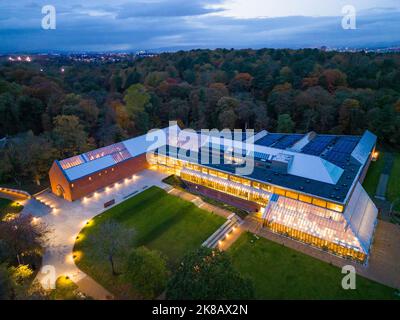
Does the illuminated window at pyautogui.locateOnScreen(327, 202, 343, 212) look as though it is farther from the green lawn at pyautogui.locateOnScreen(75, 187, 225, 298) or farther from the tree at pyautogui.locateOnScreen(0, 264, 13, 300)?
the tree at pyautogui.locateOnScreen(0, 264, 13, 300)

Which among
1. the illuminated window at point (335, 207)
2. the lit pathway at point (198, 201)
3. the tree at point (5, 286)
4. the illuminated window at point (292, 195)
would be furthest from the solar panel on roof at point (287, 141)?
the tree at point (5, 286)

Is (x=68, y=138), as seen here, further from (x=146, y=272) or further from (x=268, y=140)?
(x=268, y=140)

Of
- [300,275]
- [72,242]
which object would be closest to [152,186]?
[72,242]

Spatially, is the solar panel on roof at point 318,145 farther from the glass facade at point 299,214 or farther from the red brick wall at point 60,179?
the red brick wall at point 60,179

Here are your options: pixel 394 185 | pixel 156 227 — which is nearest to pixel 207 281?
pixel 156 227

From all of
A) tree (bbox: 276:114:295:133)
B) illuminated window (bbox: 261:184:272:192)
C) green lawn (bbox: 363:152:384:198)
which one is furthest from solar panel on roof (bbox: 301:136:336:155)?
illuminated window (bbox: 261:184:272:192)

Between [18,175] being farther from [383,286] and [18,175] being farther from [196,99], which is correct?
[383,286]
